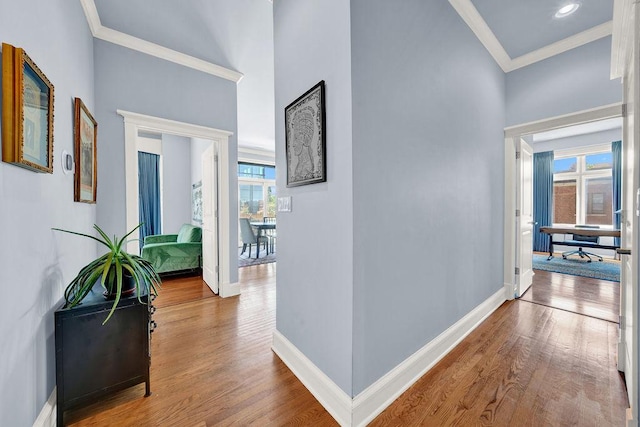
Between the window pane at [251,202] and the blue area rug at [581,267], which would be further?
the window pane at [251,202]

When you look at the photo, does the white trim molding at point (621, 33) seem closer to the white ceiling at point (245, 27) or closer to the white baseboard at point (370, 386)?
the white ceiling at point (245, 27)

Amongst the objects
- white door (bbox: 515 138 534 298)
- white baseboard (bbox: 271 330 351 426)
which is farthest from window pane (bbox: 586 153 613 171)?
white baseboard (bbox: 271 330 351 426)

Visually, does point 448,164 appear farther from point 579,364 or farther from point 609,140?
point 609,140

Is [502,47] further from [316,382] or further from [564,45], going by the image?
[316,382]

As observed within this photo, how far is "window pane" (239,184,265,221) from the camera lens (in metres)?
7.46

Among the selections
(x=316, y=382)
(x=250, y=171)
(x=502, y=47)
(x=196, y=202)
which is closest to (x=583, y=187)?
(x=502, y=47)

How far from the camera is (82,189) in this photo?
1985mm

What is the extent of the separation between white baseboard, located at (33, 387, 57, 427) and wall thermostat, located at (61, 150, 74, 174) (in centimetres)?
133

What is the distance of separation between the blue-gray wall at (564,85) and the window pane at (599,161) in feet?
15.9

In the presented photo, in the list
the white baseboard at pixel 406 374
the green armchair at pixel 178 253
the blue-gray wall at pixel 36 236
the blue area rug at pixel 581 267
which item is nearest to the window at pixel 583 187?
the blue area rug at pixel 581 267

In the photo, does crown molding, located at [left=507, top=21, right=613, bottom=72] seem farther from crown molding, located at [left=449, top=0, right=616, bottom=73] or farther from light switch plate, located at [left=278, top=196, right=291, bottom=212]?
light switch plate, located at [left=278, top=196, right=291, bottom=212]

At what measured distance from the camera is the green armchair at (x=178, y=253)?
13.2 feet

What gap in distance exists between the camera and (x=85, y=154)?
2074 millimetres

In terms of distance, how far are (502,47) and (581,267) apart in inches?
171
